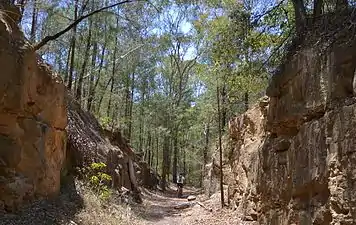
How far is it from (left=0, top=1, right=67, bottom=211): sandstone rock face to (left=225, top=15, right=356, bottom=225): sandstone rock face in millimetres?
5393

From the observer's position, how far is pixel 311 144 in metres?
5.98

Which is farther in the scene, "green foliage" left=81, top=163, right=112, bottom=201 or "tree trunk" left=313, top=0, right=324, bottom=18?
"green foliage" left=81, top=163, right=112, bottom=201

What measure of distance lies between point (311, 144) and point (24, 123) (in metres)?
5.97

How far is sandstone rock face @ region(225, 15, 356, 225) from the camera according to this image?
4957 millimetres

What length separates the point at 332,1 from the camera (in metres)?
7.20

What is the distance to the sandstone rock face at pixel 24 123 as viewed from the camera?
706cm

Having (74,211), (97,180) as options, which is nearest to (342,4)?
(74,211)

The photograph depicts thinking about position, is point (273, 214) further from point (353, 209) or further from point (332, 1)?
point (332, 1)

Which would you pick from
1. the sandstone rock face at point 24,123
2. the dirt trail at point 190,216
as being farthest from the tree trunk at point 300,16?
the sandstone rock face at point 24,123

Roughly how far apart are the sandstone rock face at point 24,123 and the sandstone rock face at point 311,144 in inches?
212

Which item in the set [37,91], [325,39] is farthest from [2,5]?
[325,39]

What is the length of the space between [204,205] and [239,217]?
4625 mm

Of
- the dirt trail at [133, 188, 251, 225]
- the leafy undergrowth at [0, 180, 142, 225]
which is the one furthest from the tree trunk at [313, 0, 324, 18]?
the leafy undergrowth at [0, 180, 142, 225]

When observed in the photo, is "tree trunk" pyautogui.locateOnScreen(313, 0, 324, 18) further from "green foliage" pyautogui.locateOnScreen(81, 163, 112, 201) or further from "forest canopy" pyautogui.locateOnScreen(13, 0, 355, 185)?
"green foliage" pyautogui.locateOnScreen(81, 163, 112, 201)
